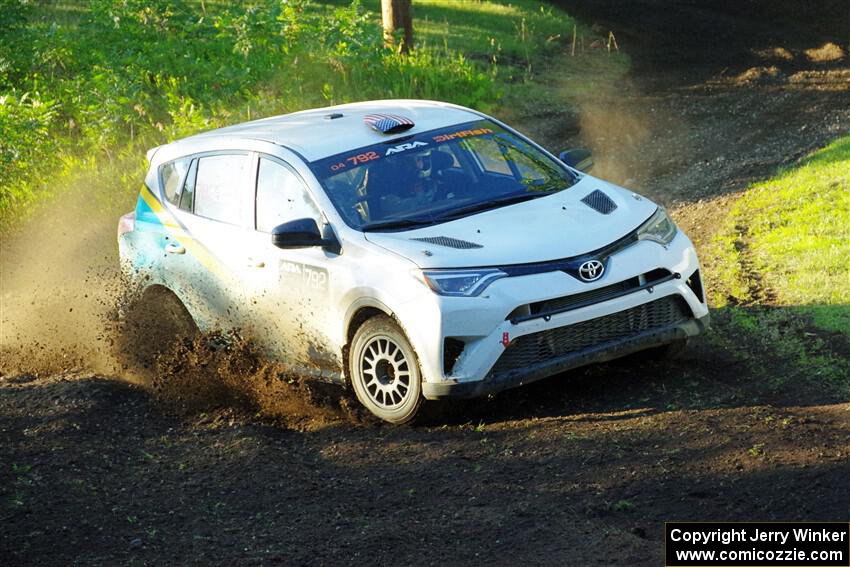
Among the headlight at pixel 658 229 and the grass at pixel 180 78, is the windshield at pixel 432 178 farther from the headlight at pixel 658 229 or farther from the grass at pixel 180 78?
the grass at pixel 180 78

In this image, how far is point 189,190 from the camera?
9570mm

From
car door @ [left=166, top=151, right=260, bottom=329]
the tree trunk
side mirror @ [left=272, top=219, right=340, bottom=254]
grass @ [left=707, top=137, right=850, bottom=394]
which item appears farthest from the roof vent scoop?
the tree trunk

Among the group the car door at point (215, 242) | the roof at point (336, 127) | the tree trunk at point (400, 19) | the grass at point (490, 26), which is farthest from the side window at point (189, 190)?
the grass at point (490, 26)

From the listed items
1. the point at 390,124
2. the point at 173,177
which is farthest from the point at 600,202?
the point at 173,177

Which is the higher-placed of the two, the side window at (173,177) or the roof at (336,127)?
the roof at (336,127)

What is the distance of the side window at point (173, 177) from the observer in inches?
382

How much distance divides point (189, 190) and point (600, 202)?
309 cm

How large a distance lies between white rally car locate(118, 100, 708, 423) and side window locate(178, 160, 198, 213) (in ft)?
0.06

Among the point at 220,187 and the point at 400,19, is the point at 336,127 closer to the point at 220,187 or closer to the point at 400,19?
the point at 220,187

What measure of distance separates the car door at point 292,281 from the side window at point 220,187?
210 mm

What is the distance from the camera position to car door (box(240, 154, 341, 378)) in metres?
8.27

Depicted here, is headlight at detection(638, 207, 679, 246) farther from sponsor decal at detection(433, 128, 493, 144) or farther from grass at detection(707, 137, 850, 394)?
sponsor decal at detection(433, 128, 493, 144)

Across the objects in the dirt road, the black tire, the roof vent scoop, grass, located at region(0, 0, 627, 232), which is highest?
grass, located at region(0, 0, 627, 232)

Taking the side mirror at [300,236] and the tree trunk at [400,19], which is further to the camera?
the tree trunk at [400,19]
